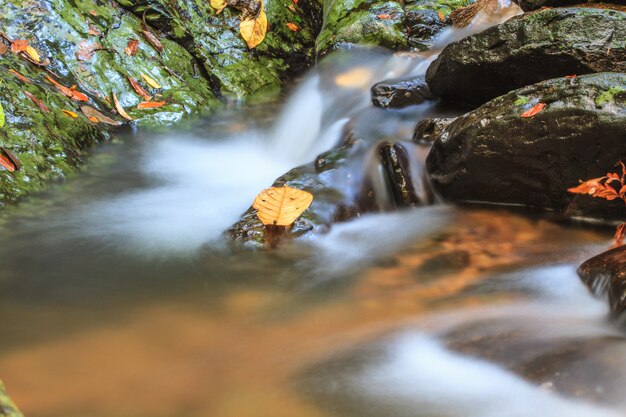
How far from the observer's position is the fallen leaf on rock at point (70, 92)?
5.08 meters

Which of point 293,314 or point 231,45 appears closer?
point 293,314

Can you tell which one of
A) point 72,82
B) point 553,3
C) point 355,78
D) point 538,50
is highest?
point 72,82

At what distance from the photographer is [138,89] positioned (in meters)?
5.77

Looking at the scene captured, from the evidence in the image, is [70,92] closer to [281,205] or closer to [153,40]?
[153,40]

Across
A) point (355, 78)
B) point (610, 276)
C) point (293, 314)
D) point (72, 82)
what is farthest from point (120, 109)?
point (610, 276)

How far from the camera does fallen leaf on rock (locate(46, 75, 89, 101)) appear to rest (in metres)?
5.08

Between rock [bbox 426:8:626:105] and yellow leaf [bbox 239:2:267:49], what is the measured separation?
9.88 feet

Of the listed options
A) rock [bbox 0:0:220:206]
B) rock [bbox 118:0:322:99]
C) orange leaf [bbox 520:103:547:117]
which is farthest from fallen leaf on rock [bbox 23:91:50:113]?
orange leaf [bbox 520:103:547:117]

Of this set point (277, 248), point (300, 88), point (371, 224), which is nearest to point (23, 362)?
point (277, 248)

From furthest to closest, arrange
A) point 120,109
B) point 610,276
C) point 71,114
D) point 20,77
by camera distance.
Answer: point 120,109 → point 71,114 → point 20,77 → point 610,276

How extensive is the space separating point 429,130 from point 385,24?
2920mm

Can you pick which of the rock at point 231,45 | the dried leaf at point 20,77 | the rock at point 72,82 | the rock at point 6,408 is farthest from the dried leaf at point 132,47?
the rock at point 6,408

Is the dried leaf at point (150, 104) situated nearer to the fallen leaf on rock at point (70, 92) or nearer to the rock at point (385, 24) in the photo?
the fallen leaf on rock at point (70, 92)

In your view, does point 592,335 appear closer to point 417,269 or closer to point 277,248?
point 417,269
